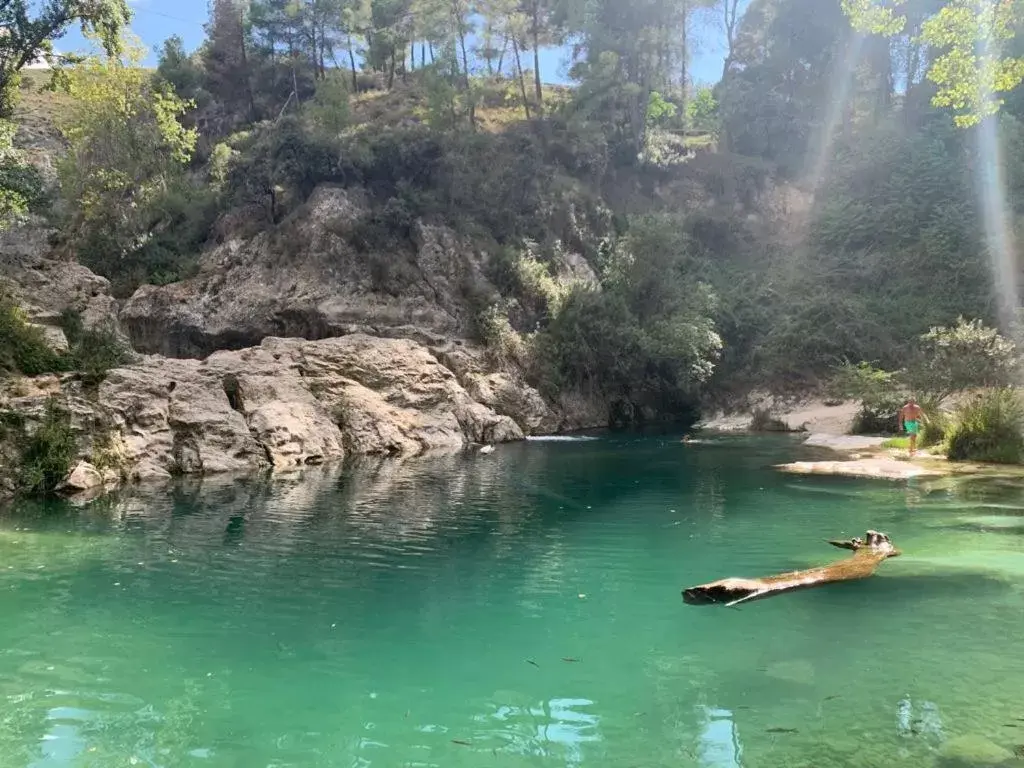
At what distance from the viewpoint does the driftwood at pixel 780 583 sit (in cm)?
755

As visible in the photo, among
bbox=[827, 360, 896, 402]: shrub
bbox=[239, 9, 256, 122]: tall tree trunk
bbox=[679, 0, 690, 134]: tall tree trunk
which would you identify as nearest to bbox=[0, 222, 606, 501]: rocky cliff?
bbox=[827, 360, 896, 402]: shrub

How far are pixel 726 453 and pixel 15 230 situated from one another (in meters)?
34.9

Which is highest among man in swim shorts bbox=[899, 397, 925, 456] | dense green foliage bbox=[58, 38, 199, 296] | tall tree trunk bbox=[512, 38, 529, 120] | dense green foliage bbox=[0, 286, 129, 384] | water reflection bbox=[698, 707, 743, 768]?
tall tree trunk bbox=[512, 38, 529, 120]

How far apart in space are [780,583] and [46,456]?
49.6 ft

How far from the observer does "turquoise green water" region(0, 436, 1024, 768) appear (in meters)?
4.76

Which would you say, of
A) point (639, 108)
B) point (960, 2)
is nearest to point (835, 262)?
point (639, 108)

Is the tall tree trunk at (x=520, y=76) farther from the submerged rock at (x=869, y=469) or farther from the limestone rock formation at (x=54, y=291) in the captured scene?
the submerged rock at (x=869, y=469)

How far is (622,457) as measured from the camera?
74.4 ft

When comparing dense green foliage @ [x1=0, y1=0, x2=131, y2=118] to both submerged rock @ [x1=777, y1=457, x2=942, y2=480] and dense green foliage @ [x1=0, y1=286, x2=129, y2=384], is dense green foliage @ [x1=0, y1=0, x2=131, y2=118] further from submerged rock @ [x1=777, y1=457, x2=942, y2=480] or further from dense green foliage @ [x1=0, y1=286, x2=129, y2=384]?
submerged rock @ [x1=777, y1=457, x2=942, y2=480]

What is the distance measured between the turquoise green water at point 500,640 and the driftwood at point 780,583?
162mm

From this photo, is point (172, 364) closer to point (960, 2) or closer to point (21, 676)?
point (21, 676)

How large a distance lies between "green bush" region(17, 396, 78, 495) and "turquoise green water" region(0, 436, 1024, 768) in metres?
2.56

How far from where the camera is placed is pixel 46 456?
15.6 metres

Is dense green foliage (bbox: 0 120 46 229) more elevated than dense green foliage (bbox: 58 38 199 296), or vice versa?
dense green foliage (bbox: 58 38 199 296)
